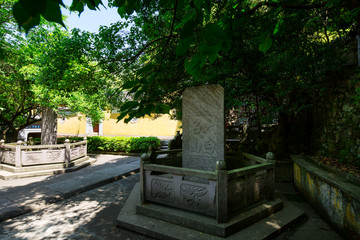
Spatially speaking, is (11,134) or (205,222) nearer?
(205,222)

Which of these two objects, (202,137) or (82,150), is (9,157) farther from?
(202,137)

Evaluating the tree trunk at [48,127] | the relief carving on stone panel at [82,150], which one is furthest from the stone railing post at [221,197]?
the tree trunk at [48,127]

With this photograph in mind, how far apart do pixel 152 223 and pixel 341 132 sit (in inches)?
229

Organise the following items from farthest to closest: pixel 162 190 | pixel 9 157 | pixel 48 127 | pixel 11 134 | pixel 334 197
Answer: pixel 11 134
pixel 48 127
pixel 9 157
pixel 162 190
pixel 334 197

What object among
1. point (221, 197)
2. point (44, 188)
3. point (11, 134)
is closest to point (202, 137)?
point (221, 197)

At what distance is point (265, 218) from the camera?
4.06 m

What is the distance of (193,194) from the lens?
13.0 feet

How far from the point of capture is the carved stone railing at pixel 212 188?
11.9 feet

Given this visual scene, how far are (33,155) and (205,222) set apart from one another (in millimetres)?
8330

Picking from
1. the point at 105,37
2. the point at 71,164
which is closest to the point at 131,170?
the point at 71,164

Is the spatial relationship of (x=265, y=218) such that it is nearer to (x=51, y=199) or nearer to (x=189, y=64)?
(x=189, y=64)

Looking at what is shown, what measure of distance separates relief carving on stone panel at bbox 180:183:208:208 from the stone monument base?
0.20 meters

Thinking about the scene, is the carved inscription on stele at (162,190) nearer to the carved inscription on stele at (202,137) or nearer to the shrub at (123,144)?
the carved inscription on stele at (202,137)

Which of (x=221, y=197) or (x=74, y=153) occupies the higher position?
(x=74, y=153)
